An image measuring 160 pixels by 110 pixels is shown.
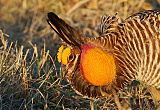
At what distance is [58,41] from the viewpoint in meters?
5.50

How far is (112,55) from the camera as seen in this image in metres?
3.42

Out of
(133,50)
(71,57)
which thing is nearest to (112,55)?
(133,50)

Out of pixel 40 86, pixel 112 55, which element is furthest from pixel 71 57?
pixel 40 86

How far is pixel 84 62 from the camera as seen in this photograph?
133 inches

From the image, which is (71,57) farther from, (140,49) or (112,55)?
(140,49)

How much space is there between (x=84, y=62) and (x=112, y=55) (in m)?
0.18

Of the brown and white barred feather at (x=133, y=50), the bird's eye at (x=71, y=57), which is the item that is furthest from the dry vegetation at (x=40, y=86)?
the bird's eye at (x=71, y=57)

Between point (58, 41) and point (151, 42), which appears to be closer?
point (151, 42)

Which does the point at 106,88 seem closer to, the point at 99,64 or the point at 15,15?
the point at 99,64

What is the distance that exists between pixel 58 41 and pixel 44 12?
1.04m

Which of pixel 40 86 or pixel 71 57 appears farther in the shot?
pixel 40 86

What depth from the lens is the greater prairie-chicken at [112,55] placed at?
3.34 meters

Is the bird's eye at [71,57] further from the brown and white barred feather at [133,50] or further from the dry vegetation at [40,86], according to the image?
the dry vegetation at [40,86]

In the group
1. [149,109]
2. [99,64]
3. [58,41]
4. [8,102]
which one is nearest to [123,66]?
[99,64]
